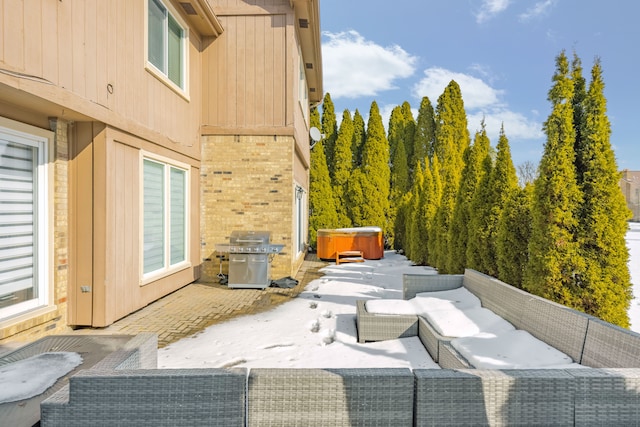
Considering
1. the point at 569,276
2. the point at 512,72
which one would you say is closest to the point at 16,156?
the point at 569,276

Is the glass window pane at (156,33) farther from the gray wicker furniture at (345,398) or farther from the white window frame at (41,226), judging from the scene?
the gray wicker furniture at (345,398)

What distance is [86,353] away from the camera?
2.58 metres

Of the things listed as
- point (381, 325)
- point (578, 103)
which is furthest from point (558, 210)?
point (381, 325)

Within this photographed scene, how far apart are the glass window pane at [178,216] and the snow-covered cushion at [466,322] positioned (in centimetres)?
450

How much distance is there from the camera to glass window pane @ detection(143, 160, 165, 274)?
18.2ft

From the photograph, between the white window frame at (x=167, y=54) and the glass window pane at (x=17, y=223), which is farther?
the white window frame at (x=167, y=54)

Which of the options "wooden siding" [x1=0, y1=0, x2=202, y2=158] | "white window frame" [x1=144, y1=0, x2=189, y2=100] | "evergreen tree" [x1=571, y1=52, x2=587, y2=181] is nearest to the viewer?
"wooden siding" [x1=0, y1=0, x2=202, y2=158]

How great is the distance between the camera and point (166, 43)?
619cm

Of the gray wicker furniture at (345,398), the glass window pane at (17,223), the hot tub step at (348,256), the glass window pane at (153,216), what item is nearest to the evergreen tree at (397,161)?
the hot tub step at (348,256)

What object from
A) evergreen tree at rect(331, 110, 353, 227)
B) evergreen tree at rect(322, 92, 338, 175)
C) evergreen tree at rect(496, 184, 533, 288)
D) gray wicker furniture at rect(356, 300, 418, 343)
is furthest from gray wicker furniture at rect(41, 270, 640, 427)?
evergreen tree at rect(322, 92, 338, 175)

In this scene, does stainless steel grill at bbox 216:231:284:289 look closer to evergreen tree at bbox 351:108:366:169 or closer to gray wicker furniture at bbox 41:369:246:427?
gray wicker furniture at bbox 41:369:246:427

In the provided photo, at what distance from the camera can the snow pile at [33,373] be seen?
6.72 ft

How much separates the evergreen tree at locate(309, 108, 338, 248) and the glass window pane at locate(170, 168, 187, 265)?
7342 millimetres

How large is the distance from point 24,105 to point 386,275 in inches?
278
